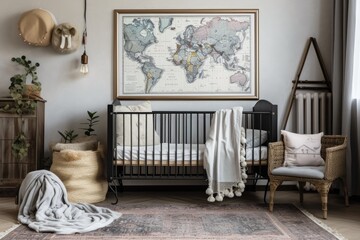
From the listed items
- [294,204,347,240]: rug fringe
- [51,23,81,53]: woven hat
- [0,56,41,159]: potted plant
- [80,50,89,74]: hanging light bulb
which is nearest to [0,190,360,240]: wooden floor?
[294,204,347,240]: rug fringe

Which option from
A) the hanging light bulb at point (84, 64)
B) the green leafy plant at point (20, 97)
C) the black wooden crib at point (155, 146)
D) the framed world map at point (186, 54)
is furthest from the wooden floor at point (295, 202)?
the hanging light bulb at point (84, 64)

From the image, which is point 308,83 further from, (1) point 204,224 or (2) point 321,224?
(1) point 204,224

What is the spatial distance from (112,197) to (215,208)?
3.61 ft

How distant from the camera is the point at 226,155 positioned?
333cm

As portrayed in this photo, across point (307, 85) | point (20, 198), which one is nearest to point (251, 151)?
point (307, 85)

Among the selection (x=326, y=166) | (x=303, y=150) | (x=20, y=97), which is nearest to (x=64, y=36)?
(x=20, y=97)

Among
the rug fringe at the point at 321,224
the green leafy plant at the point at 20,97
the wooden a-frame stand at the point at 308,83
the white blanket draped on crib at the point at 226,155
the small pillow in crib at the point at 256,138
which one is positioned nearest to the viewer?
the rug fringe at the point at 321,224

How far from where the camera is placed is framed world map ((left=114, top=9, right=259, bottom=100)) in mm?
4008

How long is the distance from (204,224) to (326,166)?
109cm

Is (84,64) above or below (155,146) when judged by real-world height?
above

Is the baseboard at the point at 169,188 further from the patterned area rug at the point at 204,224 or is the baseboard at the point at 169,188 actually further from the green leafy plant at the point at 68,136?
the green leafy plant at the point at 68,136

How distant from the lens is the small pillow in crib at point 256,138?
136 inches

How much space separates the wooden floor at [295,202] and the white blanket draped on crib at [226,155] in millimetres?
440

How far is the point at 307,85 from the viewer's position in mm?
4043
